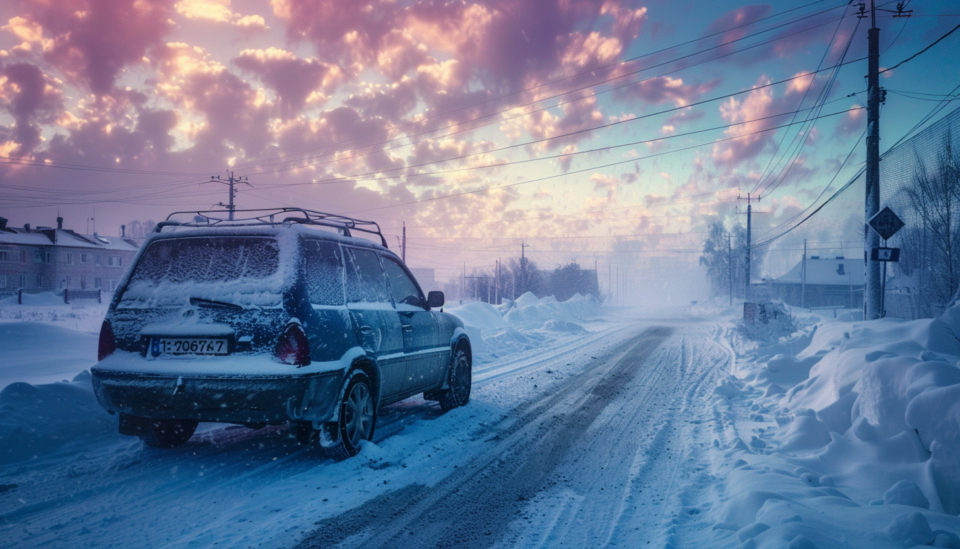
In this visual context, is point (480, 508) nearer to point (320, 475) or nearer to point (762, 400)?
point (320, 475)

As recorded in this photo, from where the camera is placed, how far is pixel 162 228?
4516 millimetres

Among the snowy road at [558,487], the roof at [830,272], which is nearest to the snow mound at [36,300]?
the snowy road at [558,487]

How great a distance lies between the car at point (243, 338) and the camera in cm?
364

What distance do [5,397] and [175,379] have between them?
96.9 inches

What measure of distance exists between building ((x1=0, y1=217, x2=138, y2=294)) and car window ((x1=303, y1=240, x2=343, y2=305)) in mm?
52415

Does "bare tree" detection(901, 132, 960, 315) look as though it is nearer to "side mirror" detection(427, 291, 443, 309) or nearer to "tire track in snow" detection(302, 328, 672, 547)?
"tire track in snow" detection(302, 328, 672, 547)

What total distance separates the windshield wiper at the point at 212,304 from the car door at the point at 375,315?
0.98 m

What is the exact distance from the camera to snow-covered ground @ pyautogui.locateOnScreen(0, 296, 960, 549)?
297cm

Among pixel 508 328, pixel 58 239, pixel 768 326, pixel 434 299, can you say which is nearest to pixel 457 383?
pixel 434 299

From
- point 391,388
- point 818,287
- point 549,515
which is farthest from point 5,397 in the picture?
point 818,287

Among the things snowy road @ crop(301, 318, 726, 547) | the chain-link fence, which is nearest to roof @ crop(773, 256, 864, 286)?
the chain-link fence

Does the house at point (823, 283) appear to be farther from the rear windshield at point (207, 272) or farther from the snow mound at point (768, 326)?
the rear windshield at point (207, 272)

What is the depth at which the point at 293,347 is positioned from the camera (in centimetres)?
368

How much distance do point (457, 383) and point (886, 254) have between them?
31.6ft
